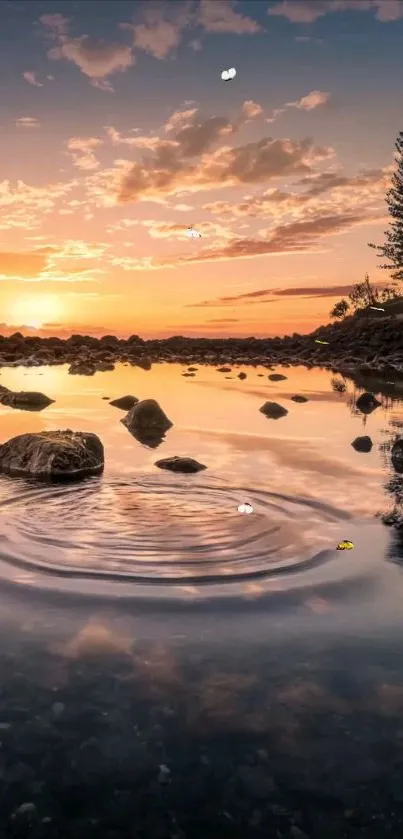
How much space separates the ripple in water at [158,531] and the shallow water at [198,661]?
42mm

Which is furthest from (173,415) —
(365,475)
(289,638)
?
(289,638)

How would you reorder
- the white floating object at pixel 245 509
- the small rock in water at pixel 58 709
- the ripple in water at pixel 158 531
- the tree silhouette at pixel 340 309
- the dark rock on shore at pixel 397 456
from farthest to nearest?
1. the tree silhouette at pixel 340 309
2. the dark rock on shore at pixel 397 456
3. the white floating object at pixel 245 509
4. the ripple in water at pixel 158 531
5. the small rock in water at pixel 58 709

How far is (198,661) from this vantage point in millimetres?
5727

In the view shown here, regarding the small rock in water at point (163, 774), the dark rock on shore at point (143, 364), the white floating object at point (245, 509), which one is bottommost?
the small rock in water at point (163, 774)

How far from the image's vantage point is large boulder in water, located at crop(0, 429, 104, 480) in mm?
12766

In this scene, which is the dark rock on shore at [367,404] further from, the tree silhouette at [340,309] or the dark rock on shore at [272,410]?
the tree silhouette at [340,309]

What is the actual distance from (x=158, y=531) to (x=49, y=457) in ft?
13.9

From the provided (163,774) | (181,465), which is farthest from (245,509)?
(163,774)

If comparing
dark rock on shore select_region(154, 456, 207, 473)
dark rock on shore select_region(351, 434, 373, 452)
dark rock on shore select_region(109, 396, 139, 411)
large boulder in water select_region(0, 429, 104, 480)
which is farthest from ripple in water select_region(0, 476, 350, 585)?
dark rock on shore select_region(109, 396, 139, 411)

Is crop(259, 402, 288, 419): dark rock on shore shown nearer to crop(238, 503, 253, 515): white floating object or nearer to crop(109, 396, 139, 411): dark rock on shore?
crop(109, 396, 139, 411): dark rock on shore

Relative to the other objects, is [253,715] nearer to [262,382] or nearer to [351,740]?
[351,740]

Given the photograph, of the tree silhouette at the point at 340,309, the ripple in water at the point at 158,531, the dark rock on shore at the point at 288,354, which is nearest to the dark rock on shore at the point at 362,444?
the ripple in water at the point at 158,531

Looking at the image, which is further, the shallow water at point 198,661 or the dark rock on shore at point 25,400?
the dark rock on shore at point 25,400

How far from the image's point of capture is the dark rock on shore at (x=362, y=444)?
55.8 ft
